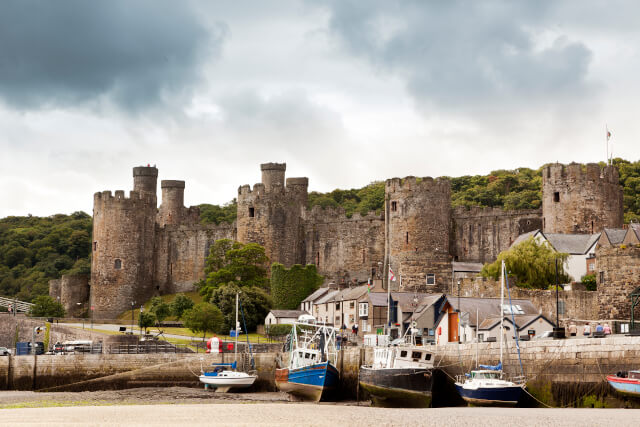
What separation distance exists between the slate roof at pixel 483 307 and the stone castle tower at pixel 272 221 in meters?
19.6

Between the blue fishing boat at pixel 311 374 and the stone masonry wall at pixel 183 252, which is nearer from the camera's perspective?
the blue fishing boat at pixel 311 374

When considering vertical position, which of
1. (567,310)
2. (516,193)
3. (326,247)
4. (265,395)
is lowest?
(265,395)

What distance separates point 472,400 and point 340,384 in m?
6.71

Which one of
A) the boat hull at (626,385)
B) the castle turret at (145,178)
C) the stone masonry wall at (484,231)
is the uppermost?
the castle turret at (145,178)

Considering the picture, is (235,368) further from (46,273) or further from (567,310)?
(46,273)

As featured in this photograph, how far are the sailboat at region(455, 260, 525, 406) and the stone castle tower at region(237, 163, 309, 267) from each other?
30071 millimetres

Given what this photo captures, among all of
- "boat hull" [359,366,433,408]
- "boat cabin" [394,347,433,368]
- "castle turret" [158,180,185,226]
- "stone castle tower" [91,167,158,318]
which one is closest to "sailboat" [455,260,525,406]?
"boat hull" [359,366,433,408]

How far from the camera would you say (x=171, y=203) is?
220 ft

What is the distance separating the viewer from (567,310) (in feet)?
117

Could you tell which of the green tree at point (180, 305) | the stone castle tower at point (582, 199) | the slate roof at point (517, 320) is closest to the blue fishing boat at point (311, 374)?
the slate roof at point (517, 320)

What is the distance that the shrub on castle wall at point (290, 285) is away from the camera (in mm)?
50875

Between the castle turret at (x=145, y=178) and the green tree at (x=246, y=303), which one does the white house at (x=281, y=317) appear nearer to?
the green tree at (x=246, y=303)

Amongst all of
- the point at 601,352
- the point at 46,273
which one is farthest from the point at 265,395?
the point at 46,273

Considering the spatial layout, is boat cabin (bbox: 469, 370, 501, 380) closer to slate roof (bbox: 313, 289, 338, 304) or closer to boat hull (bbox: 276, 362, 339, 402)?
boat hull (bbox: 276, 362, 339, 402)
